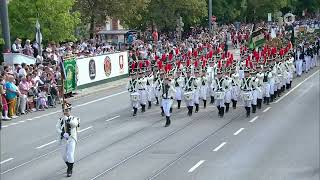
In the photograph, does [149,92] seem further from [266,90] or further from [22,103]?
[22,103]

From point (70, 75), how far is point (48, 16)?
4698mm

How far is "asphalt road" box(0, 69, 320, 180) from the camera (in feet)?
53.3

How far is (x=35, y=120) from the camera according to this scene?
25.3m

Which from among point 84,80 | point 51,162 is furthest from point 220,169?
point 84,80

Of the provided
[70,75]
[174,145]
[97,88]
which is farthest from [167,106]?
[97,88]

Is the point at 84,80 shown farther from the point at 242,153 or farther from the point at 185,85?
the point at 242,153

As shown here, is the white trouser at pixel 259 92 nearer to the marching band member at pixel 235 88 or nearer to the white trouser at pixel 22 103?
the marching band member at pixel 235 88

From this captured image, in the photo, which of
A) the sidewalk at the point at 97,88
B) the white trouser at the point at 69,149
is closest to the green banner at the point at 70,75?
the sidewalk at the point at 97,88

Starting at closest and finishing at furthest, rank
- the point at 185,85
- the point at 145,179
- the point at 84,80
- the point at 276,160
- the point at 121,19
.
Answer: the point at 145,179 < the point at 276,160 < the point at 185,85 < the point at 84,80 < the point at 121,19

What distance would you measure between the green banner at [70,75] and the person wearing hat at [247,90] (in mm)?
10022

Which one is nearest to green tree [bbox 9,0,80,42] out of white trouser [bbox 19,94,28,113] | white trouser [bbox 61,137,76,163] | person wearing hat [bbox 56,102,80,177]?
white trouser [bbox 19,94,28,113]

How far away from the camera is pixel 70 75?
32.5 meters

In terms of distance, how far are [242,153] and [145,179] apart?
11.7 ft

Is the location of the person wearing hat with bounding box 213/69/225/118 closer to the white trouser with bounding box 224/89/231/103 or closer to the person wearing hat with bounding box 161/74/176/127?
the white trouser with bounding box 224/89/231/103
